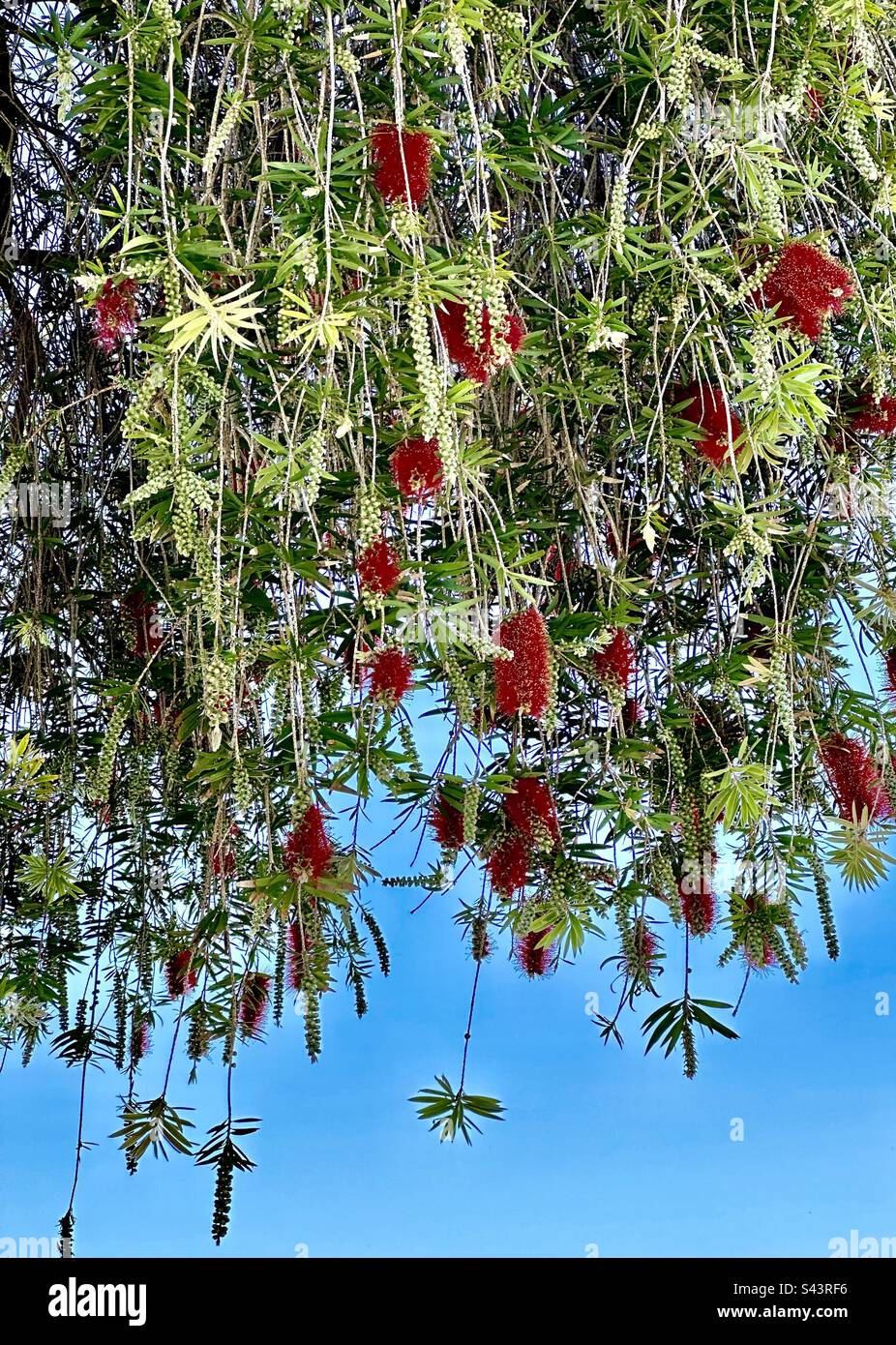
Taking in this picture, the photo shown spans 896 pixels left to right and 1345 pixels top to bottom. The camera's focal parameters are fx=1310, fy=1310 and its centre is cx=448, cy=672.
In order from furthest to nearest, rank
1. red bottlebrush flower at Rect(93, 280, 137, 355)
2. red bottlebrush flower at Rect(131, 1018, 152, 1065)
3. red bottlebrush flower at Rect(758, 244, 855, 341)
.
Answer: red bottlebrush flower at Rect(131, 1018, 152, 1065) < red bottlebrush flower at Rect(758, 244, 855, 341) < red bottlebrush flower at Rect(93, 280, 137, 355)

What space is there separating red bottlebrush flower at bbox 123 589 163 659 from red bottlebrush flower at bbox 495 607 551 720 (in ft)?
2.13

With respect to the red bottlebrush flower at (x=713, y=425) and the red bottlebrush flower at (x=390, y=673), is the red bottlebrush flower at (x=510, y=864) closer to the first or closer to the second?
the red bottlebrush flower at (x=390, y=673)

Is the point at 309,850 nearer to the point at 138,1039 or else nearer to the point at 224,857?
A: the point at 224,857

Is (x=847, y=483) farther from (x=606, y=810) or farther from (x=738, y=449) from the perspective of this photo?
(x=606, y=810)

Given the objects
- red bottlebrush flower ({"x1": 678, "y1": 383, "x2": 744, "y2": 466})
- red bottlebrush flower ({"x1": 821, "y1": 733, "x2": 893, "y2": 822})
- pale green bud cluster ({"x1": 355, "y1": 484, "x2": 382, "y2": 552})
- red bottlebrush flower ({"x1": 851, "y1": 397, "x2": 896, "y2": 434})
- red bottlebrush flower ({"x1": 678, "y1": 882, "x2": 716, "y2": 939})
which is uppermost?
red bottlebrush flower ({"x1": 851, "y1": 397, "x2": 896, "y2": 434})

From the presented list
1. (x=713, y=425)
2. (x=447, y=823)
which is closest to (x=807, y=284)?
(x=713, y=425)

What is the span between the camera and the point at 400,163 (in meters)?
1.11

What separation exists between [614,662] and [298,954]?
49 cm

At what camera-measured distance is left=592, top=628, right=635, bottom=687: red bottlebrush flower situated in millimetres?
1459

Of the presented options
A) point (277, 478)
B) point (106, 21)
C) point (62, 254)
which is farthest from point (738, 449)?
point (62, 254)

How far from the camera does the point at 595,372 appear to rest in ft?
4.74

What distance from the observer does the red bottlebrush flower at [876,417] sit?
1595 mm

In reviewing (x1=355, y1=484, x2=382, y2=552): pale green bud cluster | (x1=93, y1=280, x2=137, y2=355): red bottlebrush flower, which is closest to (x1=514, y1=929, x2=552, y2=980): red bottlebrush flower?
(x1=355, y1=484, x2=382, y2=552): pale green bud cluster

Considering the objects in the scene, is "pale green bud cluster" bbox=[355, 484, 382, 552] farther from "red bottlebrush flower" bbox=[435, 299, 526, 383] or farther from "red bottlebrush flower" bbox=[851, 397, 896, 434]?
"red bottlebrush flower" bbox=[851, 397, 896, 434]
